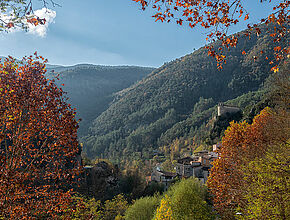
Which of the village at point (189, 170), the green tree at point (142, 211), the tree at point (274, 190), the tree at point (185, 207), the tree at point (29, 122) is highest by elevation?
the tree at point (29, 122)

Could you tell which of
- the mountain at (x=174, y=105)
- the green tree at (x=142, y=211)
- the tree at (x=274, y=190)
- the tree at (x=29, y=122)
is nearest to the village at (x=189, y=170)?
the green tree at (x=142, y=211)

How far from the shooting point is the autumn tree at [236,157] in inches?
623

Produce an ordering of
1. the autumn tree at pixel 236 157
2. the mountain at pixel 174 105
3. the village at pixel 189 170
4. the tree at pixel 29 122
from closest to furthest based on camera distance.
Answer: the tree at pixel 29 122, the autumn tree at pixel 236 157, the village at pixel 189 170, the mountain at pixel 174 105

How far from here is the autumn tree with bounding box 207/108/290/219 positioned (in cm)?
1583

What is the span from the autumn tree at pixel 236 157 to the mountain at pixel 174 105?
4075 inches

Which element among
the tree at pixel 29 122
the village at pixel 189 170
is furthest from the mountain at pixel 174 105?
the tree at pixel 29 122

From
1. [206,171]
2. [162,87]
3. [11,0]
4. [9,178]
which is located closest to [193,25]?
[11,0]

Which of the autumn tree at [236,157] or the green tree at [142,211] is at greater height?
the autumn tree at [236,157]

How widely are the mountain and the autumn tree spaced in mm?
103505

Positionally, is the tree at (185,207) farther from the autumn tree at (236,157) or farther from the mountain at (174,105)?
the mountain at (174,105)

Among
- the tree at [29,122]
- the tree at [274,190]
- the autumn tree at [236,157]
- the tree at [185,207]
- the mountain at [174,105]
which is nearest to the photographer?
the tree at [29,122]

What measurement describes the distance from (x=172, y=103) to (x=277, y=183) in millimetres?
164817

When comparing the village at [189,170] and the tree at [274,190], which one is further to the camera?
the village at [189,170]

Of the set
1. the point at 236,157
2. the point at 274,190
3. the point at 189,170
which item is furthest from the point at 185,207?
the point at 189,170
